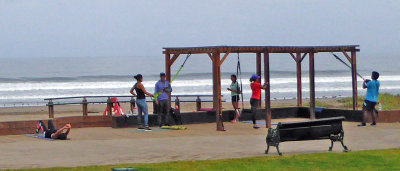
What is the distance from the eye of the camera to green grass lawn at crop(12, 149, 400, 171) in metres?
12.6

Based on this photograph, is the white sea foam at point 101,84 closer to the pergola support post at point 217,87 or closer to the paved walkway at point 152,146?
the pergola support post at point 217,87

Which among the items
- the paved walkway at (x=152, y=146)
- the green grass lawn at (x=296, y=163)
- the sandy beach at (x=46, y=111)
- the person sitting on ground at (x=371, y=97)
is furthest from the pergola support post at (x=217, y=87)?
the green grass lawn at (x=296, y=163)

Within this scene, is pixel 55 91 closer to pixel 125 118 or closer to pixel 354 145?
pixel 125 118

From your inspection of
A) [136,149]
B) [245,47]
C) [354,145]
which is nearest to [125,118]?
[245,47]

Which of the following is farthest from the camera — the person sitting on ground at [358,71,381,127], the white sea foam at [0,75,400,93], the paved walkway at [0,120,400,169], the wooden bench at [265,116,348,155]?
the white sea foam at [0,75,400,93]

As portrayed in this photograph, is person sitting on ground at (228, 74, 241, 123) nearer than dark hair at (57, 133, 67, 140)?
No

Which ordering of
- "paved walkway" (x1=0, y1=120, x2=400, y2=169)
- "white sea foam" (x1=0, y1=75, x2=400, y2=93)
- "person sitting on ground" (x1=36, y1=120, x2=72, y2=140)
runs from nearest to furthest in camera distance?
"paved walkway" (x1=0, y1=120, x2=400, y2=169), "person sitting on ground" (x1=36, y1=120, x2=72, y2=140), "white sea foam" (x1=0, y1=75, x2=400, y2=93)

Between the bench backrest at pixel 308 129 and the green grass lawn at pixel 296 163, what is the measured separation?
68cm

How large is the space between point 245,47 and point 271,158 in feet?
27.3

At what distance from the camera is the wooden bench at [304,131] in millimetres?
14641

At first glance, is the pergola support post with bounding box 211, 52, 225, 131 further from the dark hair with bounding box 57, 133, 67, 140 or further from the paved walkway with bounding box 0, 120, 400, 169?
the dark hair with bounding box 57, 133, 67, 140

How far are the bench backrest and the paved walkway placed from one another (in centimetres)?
33

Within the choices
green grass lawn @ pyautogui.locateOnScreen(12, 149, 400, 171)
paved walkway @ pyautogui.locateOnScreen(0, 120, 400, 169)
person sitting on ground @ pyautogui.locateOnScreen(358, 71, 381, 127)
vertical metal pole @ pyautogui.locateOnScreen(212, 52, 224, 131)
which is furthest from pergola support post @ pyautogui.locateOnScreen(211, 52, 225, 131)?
green grass lawn @ pyautogui.locateOnScreen(12, 149, 400, 171)

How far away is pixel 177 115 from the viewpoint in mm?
22297
